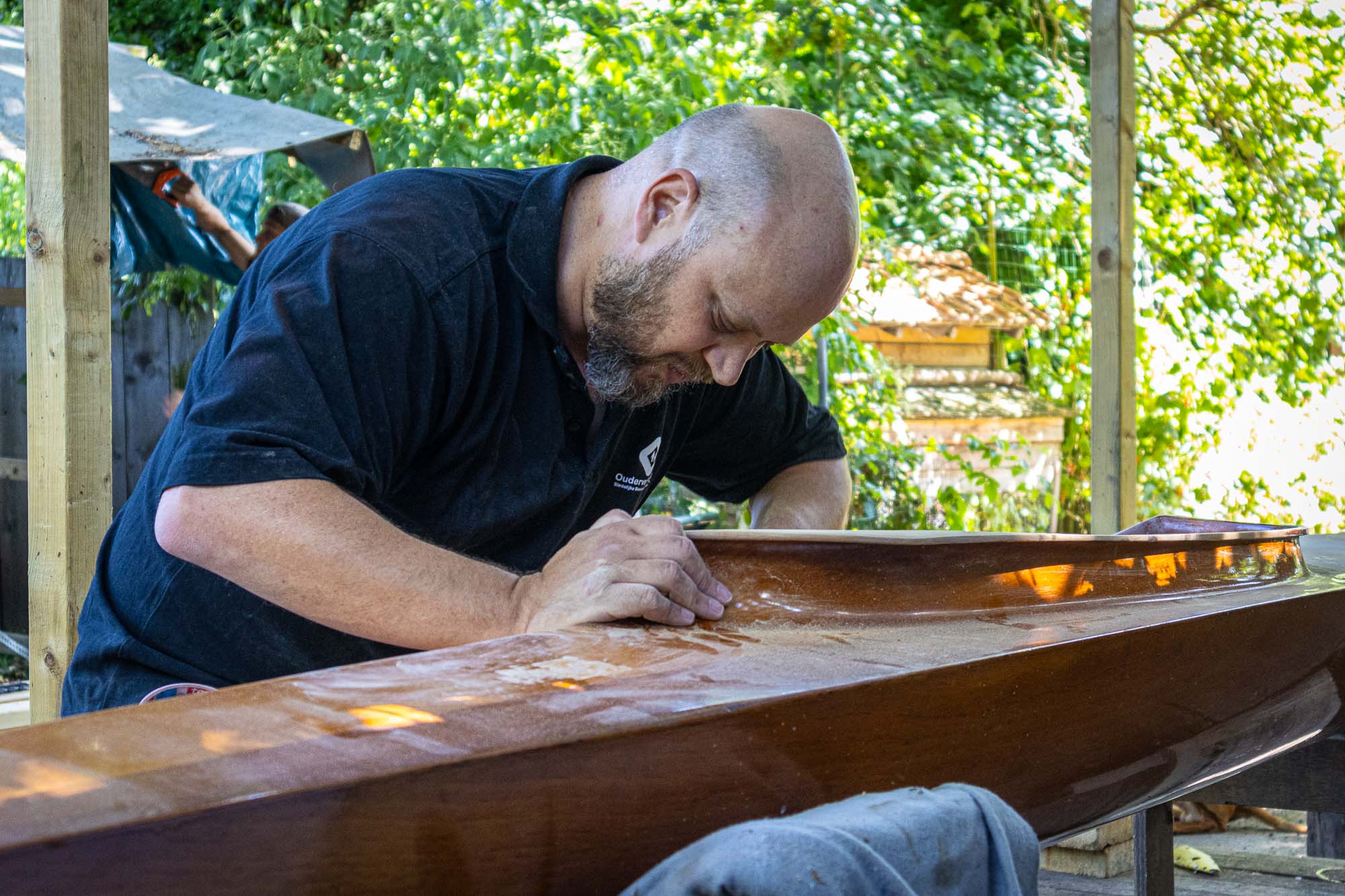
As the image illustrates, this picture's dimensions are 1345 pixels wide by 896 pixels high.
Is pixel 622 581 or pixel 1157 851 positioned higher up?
pixel 622 581

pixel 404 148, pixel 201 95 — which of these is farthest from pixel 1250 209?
pixel 201 95

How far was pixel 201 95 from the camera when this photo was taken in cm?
479

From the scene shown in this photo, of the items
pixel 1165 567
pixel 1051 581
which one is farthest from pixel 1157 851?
pixel 1051 581

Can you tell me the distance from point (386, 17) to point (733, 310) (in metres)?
4.93

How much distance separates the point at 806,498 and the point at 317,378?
1.23 m

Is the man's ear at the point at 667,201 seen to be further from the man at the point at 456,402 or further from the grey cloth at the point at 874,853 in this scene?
the grey cloth at the point at 874,853

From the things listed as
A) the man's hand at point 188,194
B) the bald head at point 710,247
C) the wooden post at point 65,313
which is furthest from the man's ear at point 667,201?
the man's hand at point 188,194

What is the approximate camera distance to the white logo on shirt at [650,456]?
2.19 metres

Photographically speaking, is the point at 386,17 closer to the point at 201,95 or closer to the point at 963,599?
the point at 201,95

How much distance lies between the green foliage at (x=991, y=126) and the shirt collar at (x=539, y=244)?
11.3ft

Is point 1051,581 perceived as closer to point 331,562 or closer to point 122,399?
point 331,562

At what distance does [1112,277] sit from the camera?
317 centimetres

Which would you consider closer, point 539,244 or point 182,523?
point 182,523

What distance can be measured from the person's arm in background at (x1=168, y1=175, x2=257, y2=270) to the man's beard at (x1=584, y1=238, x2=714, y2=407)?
3407 millimetres
